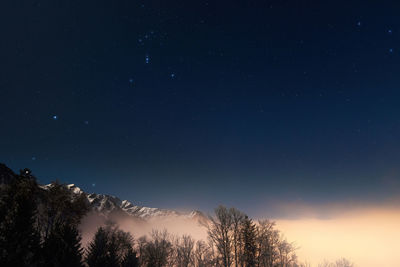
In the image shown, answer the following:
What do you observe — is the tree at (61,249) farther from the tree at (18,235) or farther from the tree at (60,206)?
the tree at (60,206)

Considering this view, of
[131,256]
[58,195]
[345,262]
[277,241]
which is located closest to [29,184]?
[58,195]

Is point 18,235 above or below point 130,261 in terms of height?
above

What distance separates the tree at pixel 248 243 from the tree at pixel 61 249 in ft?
87.7

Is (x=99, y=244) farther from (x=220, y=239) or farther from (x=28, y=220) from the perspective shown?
(x=220, y=239)

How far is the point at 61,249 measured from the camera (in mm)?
21969

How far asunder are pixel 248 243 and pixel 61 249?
29.2m

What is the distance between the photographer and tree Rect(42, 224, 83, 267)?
2119 cm

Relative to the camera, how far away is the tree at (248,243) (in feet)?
121

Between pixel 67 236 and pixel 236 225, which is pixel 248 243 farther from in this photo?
pixel 67 236

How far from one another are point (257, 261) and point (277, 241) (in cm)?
1054

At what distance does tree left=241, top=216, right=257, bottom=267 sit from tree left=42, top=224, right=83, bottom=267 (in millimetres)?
26723

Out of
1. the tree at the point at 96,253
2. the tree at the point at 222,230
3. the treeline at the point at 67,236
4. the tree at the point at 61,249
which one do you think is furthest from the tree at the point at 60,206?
the tree at the point at 222,230

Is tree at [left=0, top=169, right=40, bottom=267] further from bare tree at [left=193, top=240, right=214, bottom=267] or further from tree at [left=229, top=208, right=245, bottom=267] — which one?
bare tree at [left=193, top=240, right=214, bottom=267]

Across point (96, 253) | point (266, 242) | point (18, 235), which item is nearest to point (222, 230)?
point (266, 242)
